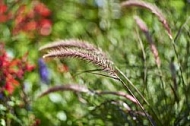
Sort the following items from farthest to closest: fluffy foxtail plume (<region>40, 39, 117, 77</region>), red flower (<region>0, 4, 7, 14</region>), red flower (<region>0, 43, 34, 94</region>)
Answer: red flower (<region>0, 4, 7, 14</region>)
red flower (<region>0, 43, 34, 94</region>)
fluffy foxtail plume (<region>40, 39, 117, 77</region>)

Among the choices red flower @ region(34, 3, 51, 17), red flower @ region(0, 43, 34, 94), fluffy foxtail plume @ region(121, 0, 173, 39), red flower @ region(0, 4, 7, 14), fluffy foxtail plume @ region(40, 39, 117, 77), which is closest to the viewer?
fluffy foxtail plume @ region(40, 39, 117, 77)

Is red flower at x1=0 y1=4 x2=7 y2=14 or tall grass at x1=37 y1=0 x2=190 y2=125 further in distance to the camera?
red flower at x1=0 y1=4 x2=7 y2=14

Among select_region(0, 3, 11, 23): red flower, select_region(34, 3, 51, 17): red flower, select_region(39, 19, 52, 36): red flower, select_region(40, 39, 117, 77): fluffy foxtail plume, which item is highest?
select_region(40, 39, 117, 77): fluffy foxtail plume

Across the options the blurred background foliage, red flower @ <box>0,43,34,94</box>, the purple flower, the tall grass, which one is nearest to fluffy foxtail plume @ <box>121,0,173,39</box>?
the tall grass

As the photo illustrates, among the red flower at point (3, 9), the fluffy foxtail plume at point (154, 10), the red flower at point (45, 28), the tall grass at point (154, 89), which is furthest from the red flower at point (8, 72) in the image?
the red flower at point (45, 28)

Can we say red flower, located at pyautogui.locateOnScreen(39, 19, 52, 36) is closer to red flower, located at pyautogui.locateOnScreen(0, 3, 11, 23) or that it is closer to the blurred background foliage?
the blurred background foliage

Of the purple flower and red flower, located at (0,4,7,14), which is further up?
red flower, located at (0,4,7,14)

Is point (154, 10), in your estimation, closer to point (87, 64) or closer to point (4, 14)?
point (87, 64)

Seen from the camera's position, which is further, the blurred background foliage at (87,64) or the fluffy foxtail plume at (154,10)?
the blurred background foliage at (87,64)

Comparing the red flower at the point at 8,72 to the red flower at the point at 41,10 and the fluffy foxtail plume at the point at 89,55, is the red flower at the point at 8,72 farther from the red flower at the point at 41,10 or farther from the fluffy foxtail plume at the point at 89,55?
the red flower at the point at 41,10
